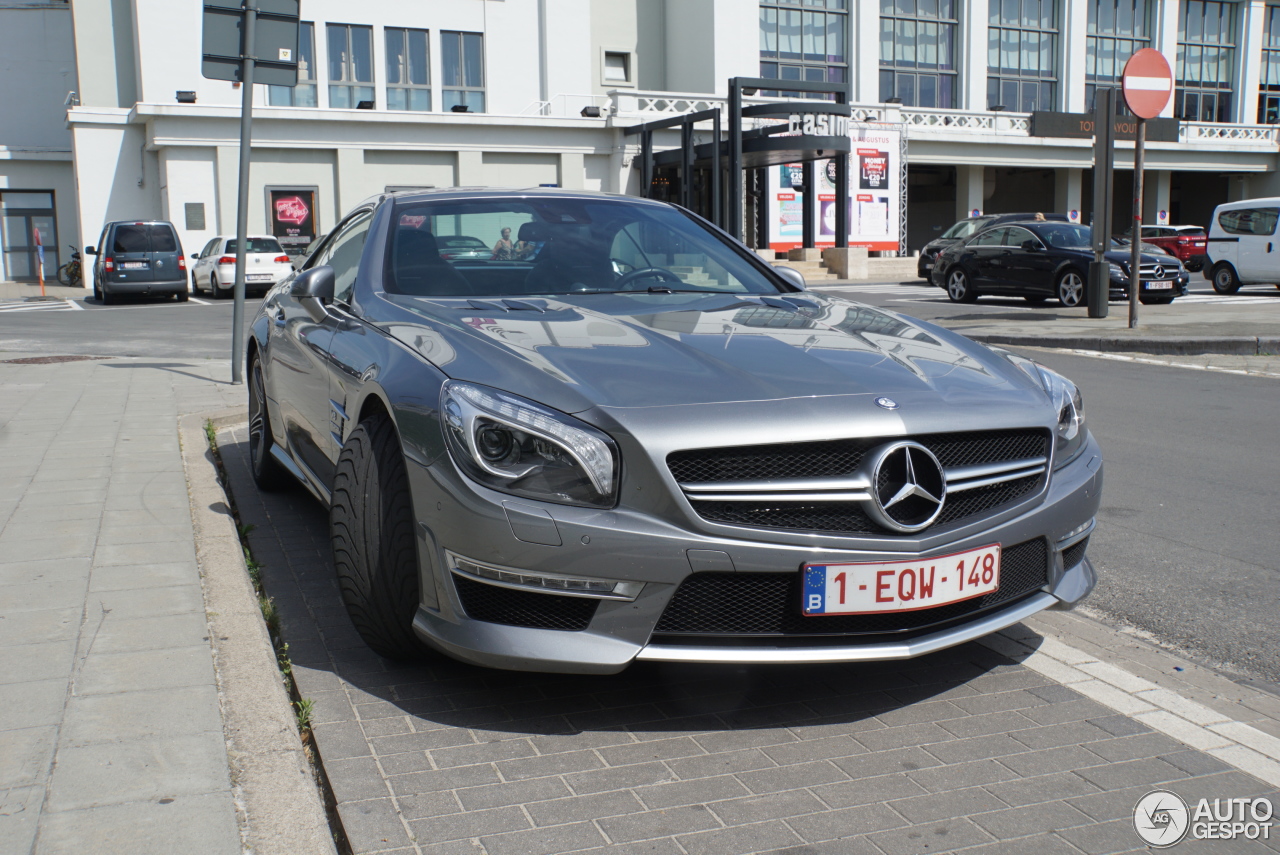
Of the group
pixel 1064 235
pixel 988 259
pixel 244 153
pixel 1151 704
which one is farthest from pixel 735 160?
pixel 1151 704

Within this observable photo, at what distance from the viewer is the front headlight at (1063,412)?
11.2 ft

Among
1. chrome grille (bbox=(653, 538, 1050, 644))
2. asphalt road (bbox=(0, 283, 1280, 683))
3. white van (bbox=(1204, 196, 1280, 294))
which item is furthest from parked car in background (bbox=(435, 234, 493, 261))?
white van (bbox=(1204, 196, 1280, 294))

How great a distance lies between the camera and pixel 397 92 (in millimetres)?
38062

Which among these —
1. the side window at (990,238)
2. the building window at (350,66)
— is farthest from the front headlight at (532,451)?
the building window at (350,66)

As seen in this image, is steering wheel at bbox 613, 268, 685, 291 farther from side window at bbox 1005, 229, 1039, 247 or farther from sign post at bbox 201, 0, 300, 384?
side window at bbox 1005, 229, 1039, 247

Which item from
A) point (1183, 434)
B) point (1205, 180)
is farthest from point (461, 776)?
point (1205, 180)

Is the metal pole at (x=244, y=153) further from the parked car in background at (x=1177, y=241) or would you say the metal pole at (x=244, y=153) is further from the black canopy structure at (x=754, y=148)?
the parked car in background at (x=1177, y=241)

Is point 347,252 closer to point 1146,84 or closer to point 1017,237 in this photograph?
point 1146,84

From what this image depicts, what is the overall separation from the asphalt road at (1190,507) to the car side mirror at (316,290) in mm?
3125

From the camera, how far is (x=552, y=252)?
179 inches

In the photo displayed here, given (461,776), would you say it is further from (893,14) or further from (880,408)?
(893,14)

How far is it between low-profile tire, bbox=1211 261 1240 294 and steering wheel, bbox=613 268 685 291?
21.7 metres

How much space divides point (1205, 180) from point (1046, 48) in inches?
499

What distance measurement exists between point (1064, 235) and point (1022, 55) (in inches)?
1288
